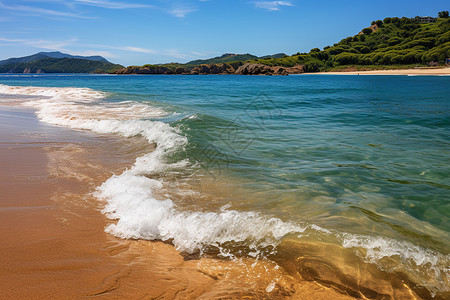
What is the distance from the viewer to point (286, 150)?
8180 mm

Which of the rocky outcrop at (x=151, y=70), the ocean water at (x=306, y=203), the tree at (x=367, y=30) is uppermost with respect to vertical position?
the tree at (x=367, y=30)

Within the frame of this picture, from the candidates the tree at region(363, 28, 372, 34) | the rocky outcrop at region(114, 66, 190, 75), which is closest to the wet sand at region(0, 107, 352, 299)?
the rocky outcrop at region(114, 66, 190, 75)

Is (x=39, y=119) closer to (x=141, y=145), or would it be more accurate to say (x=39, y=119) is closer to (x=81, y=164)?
(x=141, y=145)

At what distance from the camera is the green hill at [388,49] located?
9338 centimetres

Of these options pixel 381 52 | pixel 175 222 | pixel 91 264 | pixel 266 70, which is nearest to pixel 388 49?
pixel 381 52

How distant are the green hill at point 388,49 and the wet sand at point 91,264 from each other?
341 ft

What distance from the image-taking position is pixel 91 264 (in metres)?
2.98

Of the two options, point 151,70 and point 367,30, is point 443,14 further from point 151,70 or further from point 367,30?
point 151,70

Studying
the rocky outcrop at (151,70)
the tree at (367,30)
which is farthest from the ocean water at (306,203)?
the tree at (367,30)

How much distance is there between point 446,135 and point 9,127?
16185 mm

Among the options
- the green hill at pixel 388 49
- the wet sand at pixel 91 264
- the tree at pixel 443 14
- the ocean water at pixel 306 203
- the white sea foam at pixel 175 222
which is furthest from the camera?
the tree at pixel 443 14

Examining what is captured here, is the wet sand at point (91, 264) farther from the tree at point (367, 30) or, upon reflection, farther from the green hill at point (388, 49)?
the tree at point (367, 30)

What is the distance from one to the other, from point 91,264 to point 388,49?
141 metres

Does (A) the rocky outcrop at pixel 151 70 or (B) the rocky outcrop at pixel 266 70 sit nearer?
(B) the rocky outcrop at pixel 266 70
